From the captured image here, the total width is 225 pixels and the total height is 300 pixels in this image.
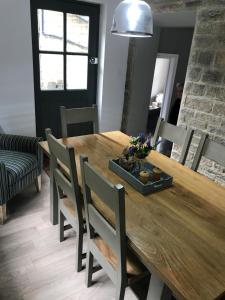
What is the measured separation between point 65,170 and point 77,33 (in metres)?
1.99

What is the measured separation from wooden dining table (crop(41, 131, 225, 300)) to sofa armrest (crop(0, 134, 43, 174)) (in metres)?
0.94

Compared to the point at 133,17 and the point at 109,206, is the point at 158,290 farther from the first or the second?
the point at 133,17

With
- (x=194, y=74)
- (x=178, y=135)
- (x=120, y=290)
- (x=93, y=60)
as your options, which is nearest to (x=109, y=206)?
(x=120, y=290)

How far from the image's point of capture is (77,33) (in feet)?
9.75

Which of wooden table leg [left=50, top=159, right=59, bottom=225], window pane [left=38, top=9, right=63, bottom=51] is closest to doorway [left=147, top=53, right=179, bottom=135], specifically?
window pane [left=38, top=9, right=63, bottom=51]

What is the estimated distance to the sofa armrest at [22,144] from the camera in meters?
2.47

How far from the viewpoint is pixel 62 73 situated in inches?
120

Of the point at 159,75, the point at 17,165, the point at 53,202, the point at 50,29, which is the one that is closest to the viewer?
the point at 53,202

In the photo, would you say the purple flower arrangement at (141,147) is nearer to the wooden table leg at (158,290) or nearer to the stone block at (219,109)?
the wooden table leg at (158,290)

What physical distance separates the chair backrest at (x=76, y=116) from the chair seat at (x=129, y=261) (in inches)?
46.5

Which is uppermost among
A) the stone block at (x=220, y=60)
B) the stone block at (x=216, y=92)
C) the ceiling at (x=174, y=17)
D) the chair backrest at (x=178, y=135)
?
the ceiling at (x=174, y=17)

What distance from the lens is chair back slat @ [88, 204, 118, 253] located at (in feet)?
3.97

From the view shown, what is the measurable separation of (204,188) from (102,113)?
211 centimetres

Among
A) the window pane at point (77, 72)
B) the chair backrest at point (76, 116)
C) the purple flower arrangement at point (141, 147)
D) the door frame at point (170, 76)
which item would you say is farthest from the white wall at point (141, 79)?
the purple flower arrangement at point (141, 147)
